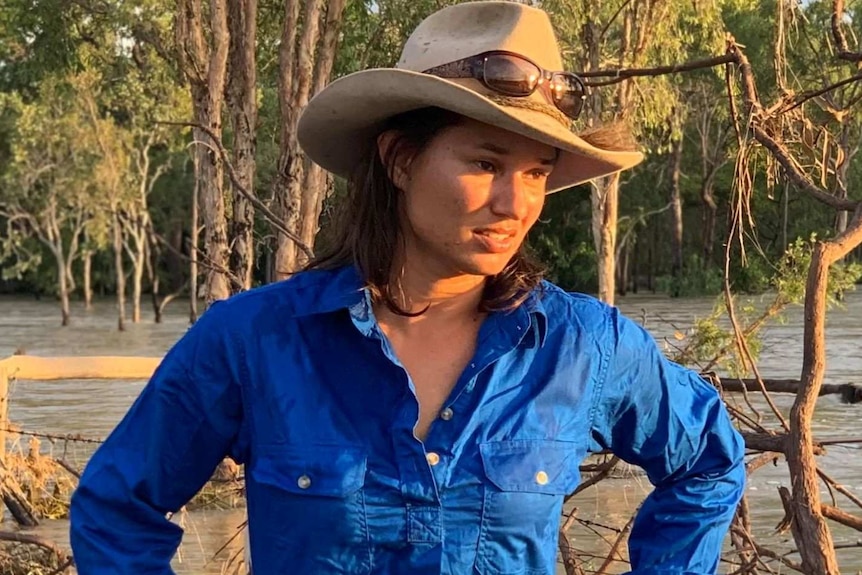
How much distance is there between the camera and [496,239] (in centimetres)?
167

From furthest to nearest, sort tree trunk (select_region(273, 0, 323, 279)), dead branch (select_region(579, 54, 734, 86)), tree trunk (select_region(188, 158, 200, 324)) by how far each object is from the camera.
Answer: tree trunk (select_region(273, 0, 323, 279)), tree trunk (select_region(188, 158, 200, 324)), dead branch (select_region(579, 54, 734, 86))

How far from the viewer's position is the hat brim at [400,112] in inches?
64.0

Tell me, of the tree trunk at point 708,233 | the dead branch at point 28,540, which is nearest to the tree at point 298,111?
the dead branch at point 28,540

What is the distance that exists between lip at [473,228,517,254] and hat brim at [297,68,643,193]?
0.39 ft

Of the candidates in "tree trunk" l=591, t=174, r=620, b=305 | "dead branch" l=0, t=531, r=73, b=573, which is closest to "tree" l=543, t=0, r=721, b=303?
"tree trunk" l=591, t=174, r=620, b=305

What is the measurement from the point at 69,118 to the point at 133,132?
A: 1.62 m

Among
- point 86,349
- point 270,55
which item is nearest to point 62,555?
point 270,55

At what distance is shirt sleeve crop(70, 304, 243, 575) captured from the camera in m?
1.60

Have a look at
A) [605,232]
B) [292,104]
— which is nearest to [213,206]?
[292,104]

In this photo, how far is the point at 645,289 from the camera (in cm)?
4984

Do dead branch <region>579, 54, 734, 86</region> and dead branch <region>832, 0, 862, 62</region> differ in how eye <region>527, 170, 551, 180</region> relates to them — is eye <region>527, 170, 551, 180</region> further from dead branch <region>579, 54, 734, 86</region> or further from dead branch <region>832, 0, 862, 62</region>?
dead branch <region>832, 0, 862, 62</region>

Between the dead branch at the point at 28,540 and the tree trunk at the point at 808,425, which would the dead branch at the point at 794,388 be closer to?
the tree trunk at the point at 808,425

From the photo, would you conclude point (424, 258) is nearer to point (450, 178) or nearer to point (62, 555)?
point (450, 178)

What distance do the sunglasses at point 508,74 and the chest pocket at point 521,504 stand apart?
1.42 ft
